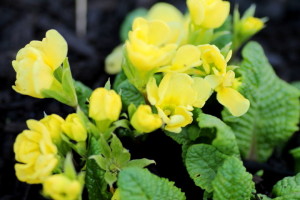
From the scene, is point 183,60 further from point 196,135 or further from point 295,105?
point 295,105

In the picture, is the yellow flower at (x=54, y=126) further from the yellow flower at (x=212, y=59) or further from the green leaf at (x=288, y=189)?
the green leaf at (x=288, y=189)

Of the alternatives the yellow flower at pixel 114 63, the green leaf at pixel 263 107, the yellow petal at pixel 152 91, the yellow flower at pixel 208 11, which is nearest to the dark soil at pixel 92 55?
the green leaf at pixel 263 107

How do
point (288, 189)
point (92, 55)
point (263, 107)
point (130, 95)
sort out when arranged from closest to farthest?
1. point (288, 189)
2. point (130, 95)
3. point (263, 107)
4. point (92, 55)

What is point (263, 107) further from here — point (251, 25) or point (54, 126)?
point (54, 126)

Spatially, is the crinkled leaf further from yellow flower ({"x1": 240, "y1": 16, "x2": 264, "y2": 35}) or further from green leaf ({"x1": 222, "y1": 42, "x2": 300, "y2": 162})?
yellow flower ({"x1": 240, "y1": 16, "x2": 264, "y2": 35})

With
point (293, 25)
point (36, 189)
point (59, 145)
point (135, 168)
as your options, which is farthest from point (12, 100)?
point (293, 25)

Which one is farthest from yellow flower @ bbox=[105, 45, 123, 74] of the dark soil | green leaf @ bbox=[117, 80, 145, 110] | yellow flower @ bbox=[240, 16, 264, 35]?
yellow flower @ bbox=[240, 16, 264, 35]

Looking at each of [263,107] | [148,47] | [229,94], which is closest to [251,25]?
[263,107]
